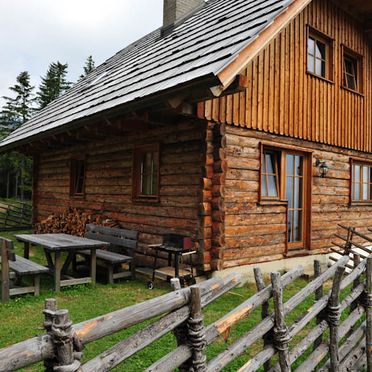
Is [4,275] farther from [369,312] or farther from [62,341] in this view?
[369,312]

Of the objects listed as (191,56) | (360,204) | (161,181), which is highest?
(191,56)

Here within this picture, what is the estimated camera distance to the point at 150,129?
8.05 metres

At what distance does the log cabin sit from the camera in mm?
6512

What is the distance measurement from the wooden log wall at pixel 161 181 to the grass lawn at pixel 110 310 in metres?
1.28

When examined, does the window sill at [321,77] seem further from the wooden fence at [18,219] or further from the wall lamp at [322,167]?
the wooden fence at [18,219]

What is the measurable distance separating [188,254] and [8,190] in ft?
122

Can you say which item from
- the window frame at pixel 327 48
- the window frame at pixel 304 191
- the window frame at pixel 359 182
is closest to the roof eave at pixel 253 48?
the window frame at pixel 304 191

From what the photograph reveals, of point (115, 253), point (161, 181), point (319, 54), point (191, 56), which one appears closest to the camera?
point (191, 56)

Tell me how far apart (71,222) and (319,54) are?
7.78m

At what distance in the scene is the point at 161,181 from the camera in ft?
25.6

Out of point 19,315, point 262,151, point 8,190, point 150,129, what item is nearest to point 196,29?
point 150,129

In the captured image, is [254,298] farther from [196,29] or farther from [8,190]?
[8,190]

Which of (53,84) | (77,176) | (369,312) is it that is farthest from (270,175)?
(53,84)

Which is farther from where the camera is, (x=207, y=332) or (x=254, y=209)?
(x=254, y=209)
